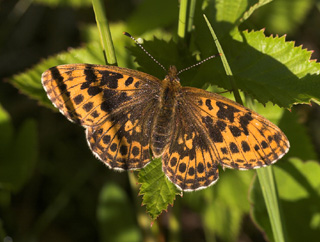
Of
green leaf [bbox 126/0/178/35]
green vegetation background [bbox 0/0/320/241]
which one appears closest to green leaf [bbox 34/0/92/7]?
green vegetation background [bbox 0/0/320/241]

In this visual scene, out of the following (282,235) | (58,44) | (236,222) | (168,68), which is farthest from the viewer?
(58,44)

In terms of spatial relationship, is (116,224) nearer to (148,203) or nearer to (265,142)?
(148,203)

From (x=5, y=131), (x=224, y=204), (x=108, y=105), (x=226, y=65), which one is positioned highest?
(x=226, y=65)

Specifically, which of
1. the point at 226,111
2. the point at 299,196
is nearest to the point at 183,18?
the point at 226,111

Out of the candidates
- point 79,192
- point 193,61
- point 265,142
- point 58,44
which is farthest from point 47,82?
point 58,44

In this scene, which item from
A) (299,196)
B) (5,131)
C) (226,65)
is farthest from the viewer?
(5,131)

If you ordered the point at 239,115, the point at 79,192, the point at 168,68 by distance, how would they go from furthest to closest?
the point at 79,192
the point at 168,68
the point at 239,115

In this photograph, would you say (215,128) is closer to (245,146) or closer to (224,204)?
(245,146)
